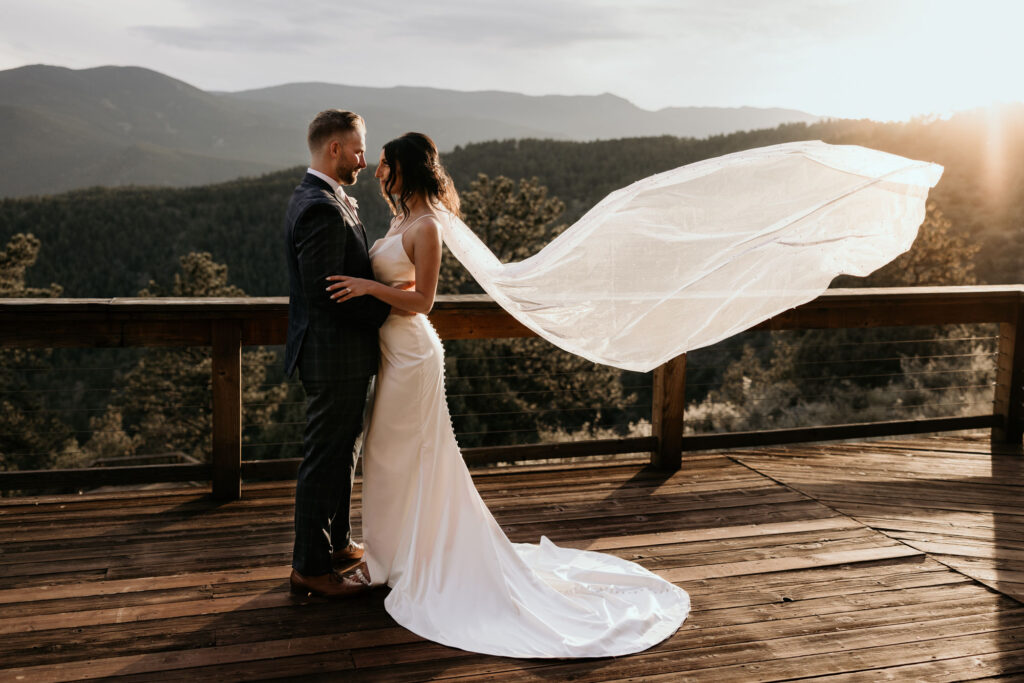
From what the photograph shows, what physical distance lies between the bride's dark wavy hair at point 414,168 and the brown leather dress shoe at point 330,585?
4.36 ft

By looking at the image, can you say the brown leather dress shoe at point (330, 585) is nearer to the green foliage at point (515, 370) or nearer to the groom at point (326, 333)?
the groom at point (326, 333)

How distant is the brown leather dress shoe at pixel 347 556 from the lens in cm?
320

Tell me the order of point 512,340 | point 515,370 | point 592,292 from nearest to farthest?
point 592,292 → point 512,340 → point 515,370

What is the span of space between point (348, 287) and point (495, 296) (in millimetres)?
582

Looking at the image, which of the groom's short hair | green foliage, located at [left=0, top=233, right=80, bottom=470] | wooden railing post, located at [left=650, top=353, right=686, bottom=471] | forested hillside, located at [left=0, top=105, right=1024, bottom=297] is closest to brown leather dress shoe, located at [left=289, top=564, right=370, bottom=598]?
the groom's short hair

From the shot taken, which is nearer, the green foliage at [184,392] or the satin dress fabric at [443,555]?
the satin dress fabric at [443,555]

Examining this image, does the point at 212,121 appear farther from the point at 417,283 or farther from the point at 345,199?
the point at 417,283

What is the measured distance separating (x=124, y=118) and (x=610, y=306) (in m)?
115

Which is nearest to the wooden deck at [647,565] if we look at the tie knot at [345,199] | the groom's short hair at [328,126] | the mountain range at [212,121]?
the tie knot at [345,199]

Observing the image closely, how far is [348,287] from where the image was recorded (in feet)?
9.14

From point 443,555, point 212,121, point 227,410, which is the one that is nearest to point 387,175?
point 443,555

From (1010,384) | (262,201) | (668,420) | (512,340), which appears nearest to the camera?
(668,420)

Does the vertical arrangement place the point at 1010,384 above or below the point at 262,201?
below

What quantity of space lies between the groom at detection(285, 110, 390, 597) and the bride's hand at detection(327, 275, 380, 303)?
32 millimetres
